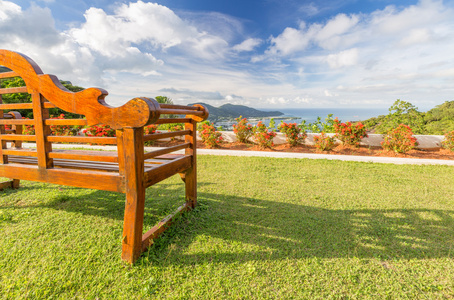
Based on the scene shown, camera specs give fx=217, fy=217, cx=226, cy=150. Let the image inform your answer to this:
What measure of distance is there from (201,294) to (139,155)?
1150 millimetres

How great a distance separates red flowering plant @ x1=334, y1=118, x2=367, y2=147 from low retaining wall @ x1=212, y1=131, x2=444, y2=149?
1.22ft

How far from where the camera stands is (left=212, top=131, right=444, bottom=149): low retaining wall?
23.5 feet

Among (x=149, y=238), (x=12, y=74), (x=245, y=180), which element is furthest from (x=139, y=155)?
(x=245, y=180)

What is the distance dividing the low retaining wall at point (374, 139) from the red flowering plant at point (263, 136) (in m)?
0.83

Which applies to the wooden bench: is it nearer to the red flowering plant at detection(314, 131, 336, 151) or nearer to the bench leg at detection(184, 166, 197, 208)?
the bench leg at detection(184, 166, 197, 208)

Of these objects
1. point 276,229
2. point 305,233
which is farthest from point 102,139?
point 305,233

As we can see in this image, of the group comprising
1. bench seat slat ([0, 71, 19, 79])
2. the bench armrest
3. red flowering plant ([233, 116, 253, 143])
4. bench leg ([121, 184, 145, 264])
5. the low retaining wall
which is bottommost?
bench leg ([121, 184, 145, 264])

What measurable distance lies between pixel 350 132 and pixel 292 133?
5.81 feet

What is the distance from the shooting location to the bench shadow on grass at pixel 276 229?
205 centimetres

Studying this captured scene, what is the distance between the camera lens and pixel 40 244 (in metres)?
2.09

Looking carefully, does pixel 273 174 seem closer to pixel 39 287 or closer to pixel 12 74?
pixel 39 287

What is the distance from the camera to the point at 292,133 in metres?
7.34

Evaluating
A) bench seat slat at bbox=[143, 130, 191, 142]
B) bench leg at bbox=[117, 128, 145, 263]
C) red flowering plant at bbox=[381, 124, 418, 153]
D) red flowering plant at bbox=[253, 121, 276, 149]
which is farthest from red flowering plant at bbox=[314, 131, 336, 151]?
bench leg at bbox=[117, 128, 145, 263]

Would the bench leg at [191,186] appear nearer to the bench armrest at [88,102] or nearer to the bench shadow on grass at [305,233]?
the bench shadow on grass at [305,233]
